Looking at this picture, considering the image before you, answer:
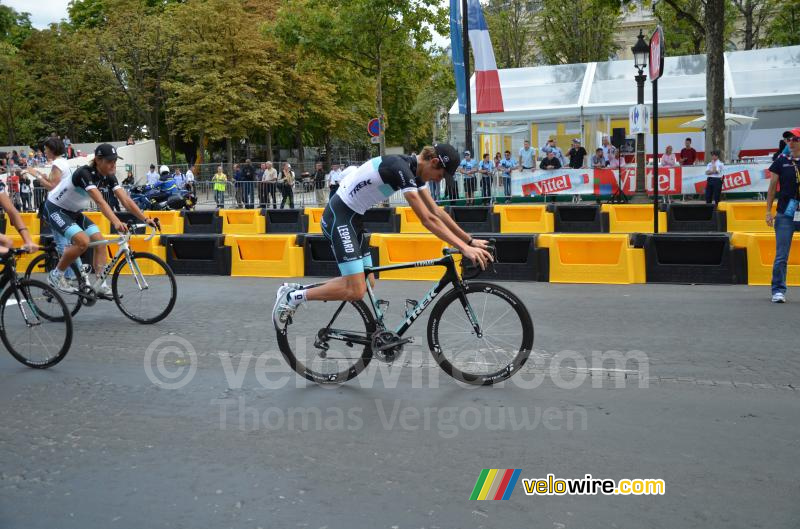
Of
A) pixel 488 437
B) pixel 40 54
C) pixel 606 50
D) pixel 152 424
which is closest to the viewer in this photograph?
pixel 488 437

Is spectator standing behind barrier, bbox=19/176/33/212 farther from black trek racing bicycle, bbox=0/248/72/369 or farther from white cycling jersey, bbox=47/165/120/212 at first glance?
black trek racing bicycle, bbox=0/248/72/369

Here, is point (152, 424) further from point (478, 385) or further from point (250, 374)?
point (478, 385)

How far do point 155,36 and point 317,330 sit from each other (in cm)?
4771

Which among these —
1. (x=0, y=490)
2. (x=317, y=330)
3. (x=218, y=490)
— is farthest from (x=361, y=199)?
(x=0, y=490)

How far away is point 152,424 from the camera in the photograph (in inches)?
220

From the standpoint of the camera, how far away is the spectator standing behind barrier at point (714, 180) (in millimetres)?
23219

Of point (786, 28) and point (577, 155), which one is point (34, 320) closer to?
point (577, 155)

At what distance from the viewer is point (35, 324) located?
23.4ft

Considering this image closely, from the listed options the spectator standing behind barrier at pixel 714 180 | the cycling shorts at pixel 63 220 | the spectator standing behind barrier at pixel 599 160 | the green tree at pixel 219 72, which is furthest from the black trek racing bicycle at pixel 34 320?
the green tree at pixel 219 72

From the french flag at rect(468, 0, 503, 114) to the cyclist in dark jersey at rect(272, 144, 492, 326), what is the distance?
2170cm

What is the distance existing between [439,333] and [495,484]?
76.9 inches

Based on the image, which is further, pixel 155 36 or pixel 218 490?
pixel 155 36

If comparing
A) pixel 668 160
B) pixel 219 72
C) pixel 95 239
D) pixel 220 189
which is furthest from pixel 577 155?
pixel 219 72

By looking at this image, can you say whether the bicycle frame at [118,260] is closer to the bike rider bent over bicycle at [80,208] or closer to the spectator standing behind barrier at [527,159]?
the bike rider bent over bicycle at [80,208]
